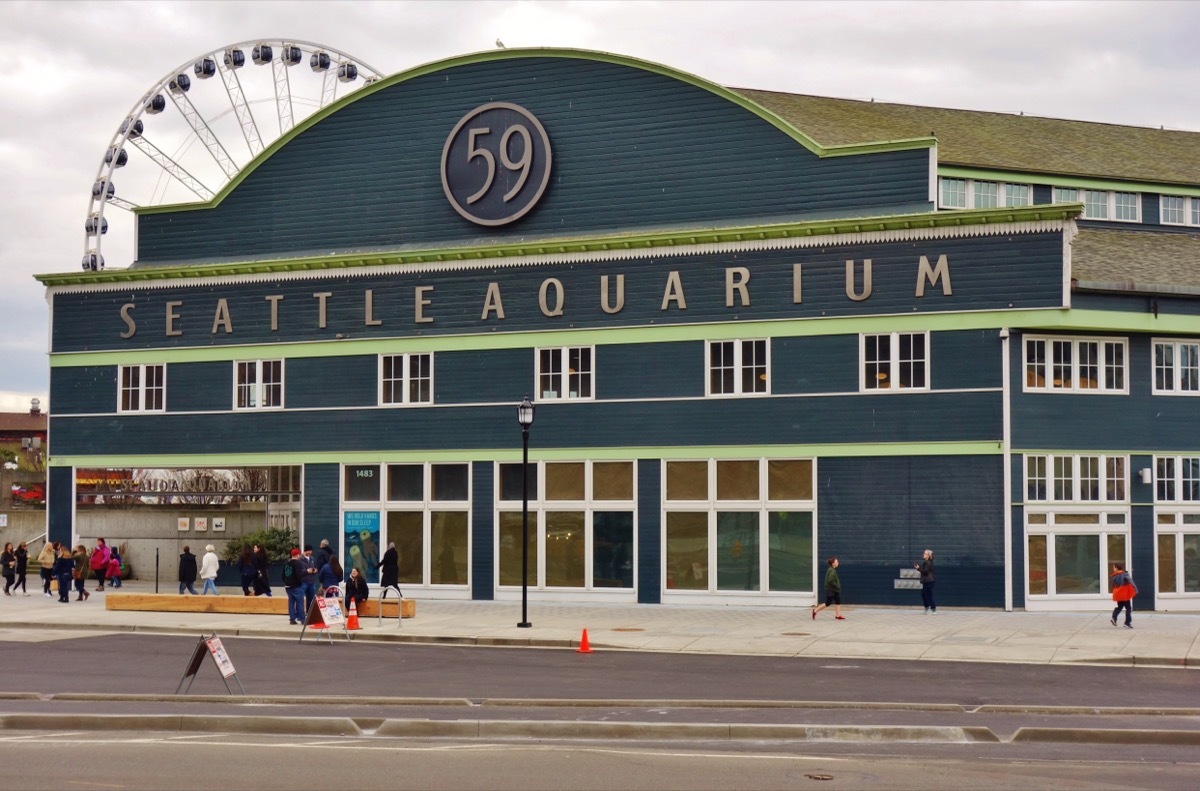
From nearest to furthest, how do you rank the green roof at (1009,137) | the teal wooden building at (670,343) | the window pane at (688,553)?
the teal wooden building at (670,343) → the window pane at (688,553) → the green roof at (1009,137)

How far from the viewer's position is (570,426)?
4034cm

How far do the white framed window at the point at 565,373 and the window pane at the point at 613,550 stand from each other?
3.51 meters

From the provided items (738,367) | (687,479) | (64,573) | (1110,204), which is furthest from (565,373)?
(1110,204)

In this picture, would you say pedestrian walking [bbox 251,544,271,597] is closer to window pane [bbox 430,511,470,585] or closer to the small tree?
the small tree

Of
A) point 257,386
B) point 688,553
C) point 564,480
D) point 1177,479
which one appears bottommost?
point 688,553

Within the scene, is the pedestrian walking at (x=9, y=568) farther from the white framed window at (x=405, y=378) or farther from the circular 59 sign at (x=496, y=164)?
the circular 59 sign at (x=496, y=164)

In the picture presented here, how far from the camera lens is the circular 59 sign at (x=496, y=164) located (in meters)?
41.9

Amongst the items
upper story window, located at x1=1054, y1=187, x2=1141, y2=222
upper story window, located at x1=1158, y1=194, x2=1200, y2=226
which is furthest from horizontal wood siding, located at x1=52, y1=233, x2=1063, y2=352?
upper story window, located at x1=1158, y1=194, x2=1200, y2=226

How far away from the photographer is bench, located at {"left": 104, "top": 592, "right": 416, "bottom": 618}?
118 feet

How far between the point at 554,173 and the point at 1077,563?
17998 mm

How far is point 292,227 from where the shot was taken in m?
45.0

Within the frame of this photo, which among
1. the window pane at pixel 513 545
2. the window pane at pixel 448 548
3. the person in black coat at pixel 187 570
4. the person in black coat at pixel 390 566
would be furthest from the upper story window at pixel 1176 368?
the person in black coat at pixel 187 570

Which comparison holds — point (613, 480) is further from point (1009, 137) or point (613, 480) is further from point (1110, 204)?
point (1009, 137)

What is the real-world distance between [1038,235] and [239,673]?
Result: 21.9 m
